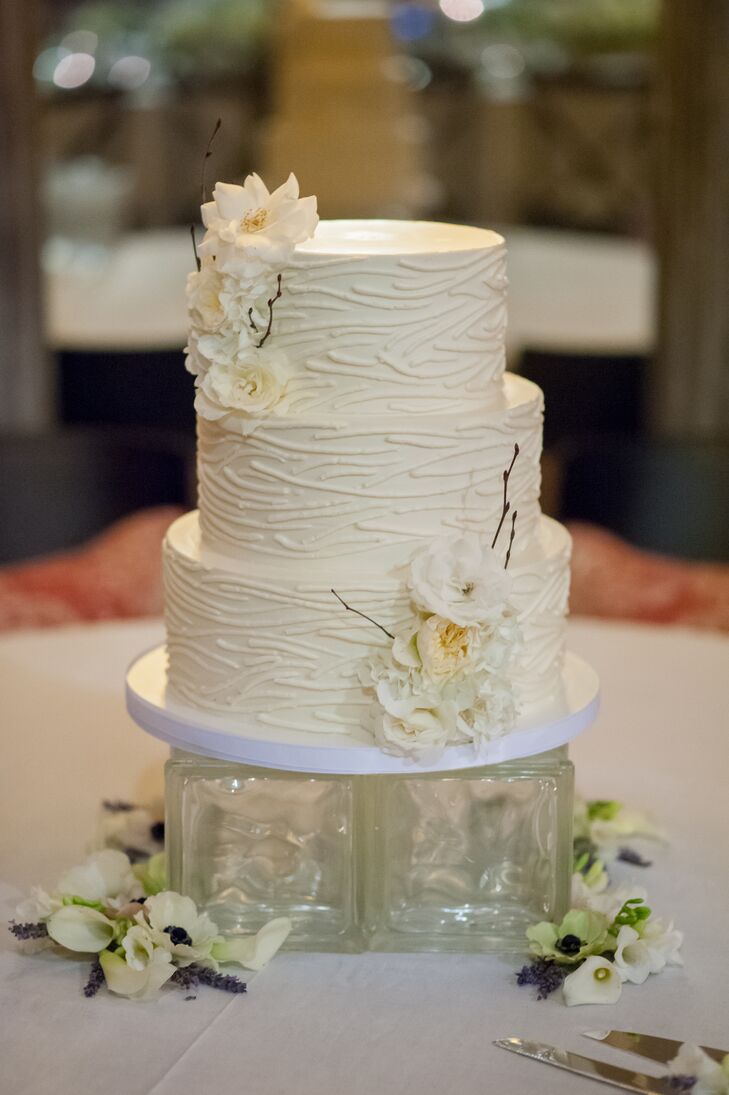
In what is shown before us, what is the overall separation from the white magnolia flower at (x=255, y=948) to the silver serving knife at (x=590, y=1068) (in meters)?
0.33

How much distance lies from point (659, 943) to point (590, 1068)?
10.6 inches

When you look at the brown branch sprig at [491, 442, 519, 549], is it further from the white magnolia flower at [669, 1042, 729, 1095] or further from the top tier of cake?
the white magnolia flower at [669, 1042, 729, 1095]

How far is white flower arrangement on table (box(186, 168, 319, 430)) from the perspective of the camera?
176 cm

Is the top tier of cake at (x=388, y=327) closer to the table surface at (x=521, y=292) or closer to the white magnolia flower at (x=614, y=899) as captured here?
the white magnolia flower at (x=614, y=899)

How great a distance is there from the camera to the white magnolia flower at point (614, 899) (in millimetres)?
1889

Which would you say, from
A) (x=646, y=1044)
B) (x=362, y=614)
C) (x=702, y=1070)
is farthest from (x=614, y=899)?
(x=362, y=614)

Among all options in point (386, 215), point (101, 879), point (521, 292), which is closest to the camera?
point (101, 879)

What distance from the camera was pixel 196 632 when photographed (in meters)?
1.91

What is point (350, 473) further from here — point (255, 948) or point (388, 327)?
point (255, 948)

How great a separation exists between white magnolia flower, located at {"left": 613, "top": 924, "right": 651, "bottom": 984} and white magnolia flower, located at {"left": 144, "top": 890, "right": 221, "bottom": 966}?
1.70ft

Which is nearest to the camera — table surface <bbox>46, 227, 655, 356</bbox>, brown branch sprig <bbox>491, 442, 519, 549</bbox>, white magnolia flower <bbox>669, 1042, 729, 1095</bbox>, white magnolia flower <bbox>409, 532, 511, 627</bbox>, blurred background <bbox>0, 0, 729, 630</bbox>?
white magnolia flower <bbox>669, 1042, 729, 1095</bbox>

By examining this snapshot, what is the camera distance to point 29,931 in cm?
183

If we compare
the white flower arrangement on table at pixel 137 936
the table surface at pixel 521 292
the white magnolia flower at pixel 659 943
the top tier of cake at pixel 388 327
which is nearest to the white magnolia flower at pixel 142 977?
the white flower arrangement on table at pixel 137 936

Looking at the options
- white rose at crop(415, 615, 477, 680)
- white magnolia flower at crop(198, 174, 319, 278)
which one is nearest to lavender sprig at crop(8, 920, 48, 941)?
white rose at crop(415, 615, 477, 680)
